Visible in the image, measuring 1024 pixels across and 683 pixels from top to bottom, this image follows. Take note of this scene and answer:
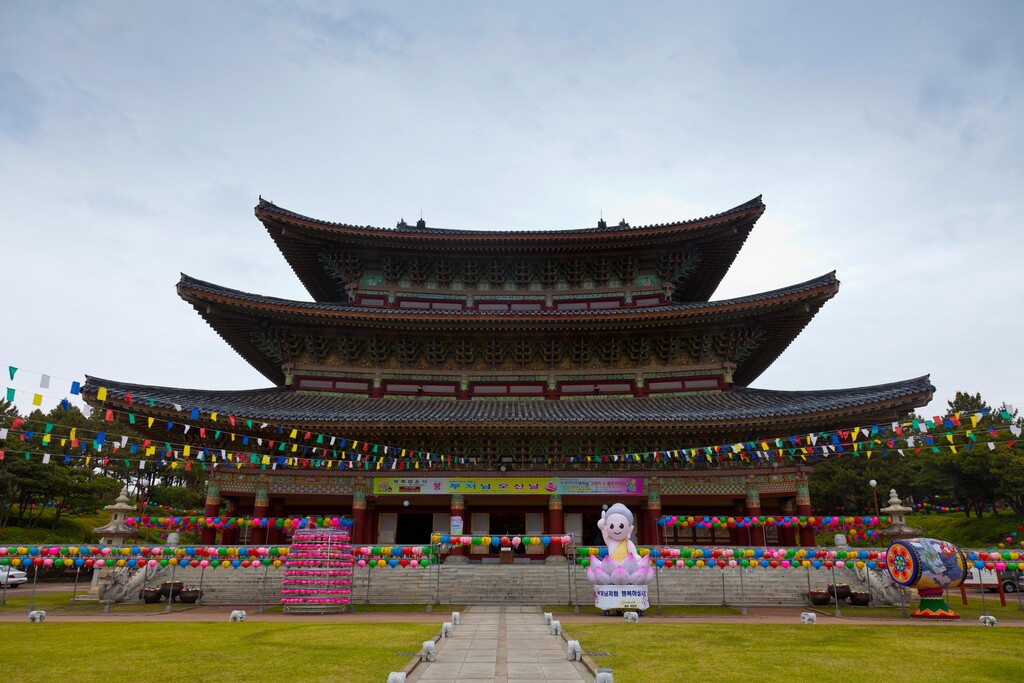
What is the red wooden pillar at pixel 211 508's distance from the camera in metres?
21.0

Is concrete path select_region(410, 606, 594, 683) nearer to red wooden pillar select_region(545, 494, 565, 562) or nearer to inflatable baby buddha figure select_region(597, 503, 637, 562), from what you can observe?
inflatable baby buddha figure select_region(597, 503, 637, 562)

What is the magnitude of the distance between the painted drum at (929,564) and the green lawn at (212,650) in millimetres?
12517

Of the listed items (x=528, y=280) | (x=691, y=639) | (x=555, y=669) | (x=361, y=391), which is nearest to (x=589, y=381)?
(x=528, y=280)

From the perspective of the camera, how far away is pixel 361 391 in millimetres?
24781

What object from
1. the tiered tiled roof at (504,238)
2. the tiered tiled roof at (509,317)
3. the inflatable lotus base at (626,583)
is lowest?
the inflatable lotus base at (626,583)

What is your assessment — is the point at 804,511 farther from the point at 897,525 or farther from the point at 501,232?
the point at 501,232

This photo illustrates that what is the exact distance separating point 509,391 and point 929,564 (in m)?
15.7

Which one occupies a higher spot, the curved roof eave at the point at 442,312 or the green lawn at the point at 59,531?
the curved roof eave at the point at 442,312

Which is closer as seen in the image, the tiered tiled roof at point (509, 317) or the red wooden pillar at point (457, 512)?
the red wooden pillar at point (457, 512)

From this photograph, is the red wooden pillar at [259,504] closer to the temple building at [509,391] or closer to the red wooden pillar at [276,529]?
the temple building at [509,391]

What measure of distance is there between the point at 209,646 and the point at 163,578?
10.5m

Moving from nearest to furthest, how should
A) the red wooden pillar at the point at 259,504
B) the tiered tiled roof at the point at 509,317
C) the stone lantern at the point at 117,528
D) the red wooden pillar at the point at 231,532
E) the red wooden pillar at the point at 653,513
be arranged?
the stone lantern at the point at 117,528 → the red wooden pillar at the point at 259,504 → the red wooden pillar at the point at 653,513 → the red wooden pillar at the point at 231,532 → the tiered tiled roof at the point at 509,317

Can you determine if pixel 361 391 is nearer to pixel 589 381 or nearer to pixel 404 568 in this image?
pixel 404 568

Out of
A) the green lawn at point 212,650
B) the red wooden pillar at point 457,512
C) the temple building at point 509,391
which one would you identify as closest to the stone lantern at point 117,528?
the temple building at point 509,391
